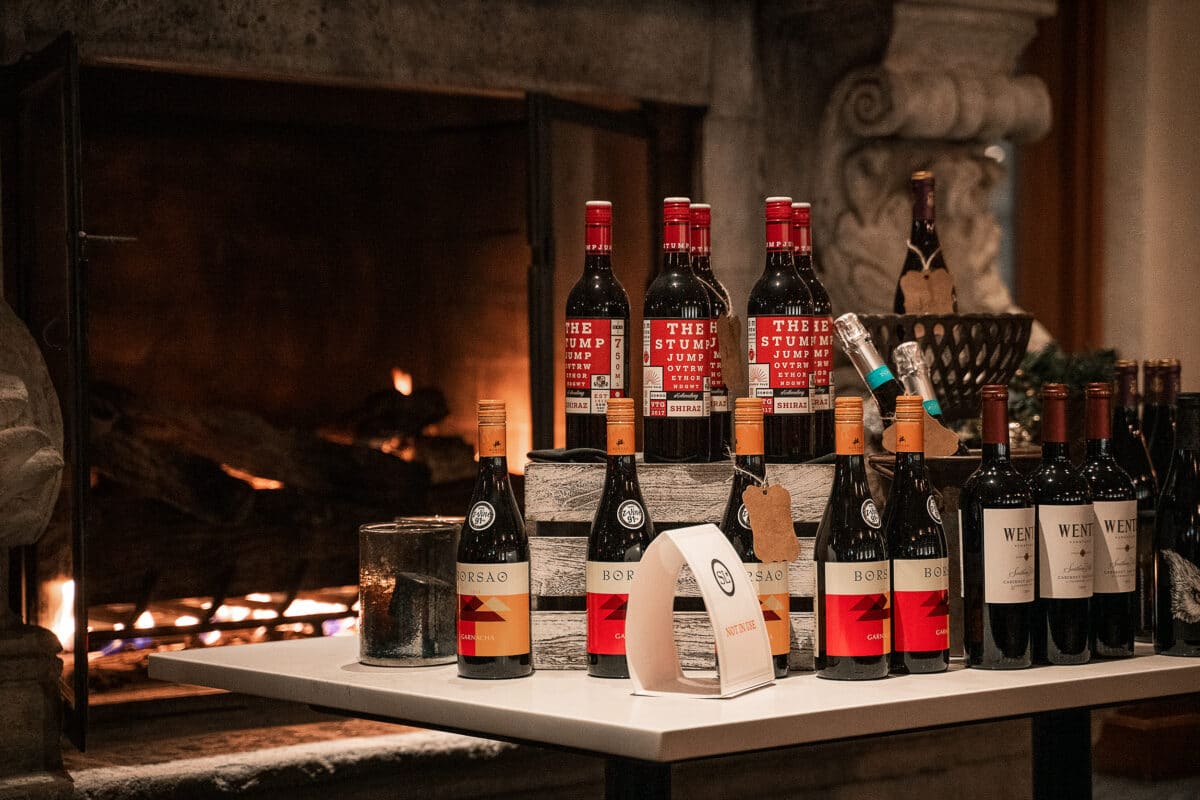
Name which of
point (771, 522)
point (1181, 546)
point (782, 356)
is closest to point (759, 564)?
point (771, 522)

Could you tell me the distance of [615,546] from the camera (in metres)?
1.68

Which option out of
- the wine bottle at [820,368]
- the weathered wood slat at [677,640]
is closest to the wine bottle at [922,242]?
the wine bottle at [820,368]

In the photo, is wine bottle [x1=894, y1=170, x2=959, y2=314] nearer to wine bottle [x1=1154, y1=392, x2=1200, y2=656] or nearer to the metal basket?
the metal basket

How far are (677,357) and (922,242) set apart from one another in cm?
61

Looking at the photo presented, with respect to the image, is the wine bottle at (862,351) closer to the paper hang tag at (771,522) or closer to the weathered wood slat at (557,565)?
the paper hang tag at (771,522)

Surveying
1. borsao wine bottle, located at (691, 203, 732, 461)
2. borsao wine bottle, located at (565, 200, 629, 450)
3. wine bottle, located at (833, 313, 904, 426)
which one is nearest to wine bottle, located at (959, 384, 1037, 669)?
wine bottle, located at (833, 313, 904, 426)

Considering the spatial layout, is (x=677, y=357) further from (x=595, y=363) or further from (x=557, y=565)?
(x=557, y=565)

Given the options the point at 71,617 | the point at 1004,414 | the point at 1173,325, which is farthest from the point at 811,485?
the point at 1173,325

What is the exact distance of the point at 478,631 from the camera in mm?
1696

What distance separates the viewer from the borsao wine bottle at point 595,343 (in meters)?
1.84

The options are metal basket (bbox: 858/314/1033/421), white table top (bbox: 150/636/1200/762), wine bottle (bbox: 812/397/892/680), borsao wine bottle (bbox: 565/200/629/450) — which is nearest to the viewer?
white table top (bbox: 150/636/1200/762)

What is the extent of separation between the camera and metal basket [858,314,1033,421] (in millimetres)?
2133

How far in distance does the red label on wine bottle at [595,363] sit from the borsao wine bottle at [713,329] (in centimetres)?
11

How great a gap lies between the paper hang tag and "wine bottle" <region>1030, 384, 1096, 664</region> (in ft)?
0.94
